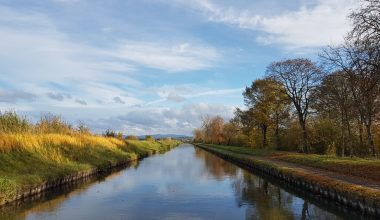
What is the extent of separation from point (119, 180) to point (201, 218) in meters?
15.1

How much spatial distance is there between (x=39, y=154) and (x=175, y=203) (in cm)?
1162

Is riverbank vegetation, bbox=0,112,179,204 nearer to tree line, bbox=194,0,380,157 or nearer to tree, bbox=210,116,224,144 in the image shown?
tree line, bbox=194,0,380,157

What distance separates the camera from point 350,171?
2566 centimetres

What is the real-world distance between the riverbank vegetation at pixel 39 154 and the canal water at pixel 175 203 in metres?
1.27

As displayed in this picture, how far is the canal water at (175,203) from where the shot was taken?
57.7ft

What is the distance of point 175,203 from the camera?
20750 millimetres

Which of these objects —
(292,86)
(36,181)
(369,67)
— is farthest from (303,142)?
(36,181)

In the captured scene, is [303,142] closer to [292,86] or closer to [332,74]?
[292,86]

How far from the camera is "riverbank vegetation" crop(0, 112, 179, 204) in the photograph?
2180 centimetres

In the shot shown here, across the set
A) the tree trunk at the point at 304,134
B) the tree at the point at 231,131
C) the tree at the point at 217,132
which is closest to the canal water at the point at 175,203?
the tree trunk at the point at 304,134

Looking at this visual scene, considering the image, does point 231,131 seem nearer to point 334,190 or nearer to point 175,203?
point 334,190

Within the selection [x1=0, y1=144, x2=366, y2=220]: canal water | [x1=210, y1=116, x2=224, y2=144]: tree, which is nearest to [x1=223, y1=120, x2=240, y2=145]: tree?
[x1=210, y1=116, x2=224, y2=144]: tree

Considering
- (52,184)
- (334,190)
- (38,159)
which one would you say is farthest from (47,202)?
(334,190)

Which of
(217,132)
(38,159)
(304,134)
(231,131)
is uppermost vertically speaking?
(217,132)
